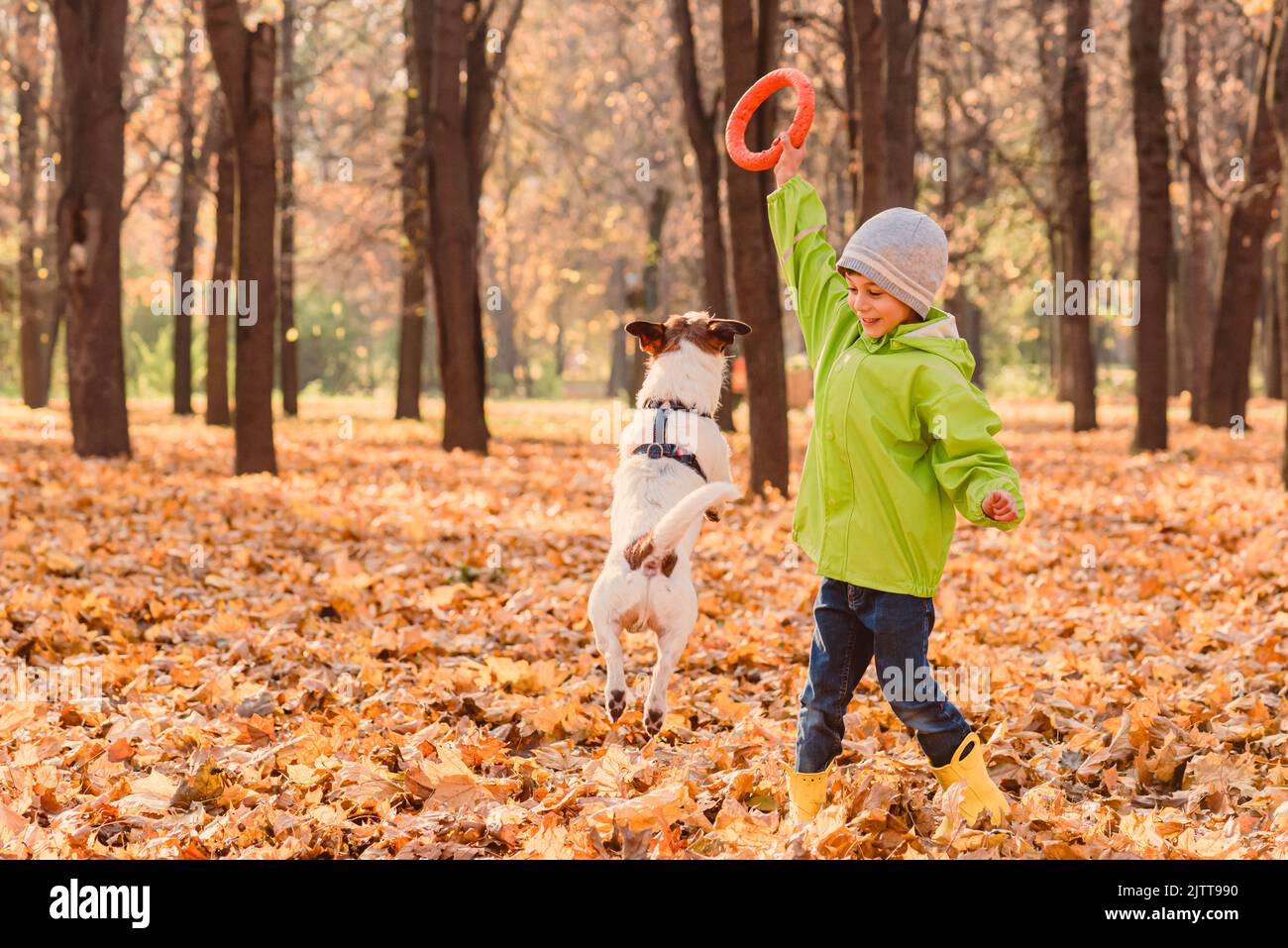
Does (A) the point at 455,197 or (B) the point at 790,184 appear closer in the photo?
(B) the point at 790,184

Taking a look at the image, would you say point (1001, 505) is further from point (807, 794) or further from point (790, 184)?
point (790, 184)

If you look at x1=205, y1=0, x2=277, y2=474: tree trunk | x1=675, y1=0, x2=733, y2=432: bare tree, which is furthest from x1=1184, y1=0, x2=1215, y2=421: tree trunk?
x1=205, y1=0, x2=277, y2=474: tree trunk

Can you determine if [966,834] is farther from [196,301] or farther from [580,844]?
[196,301]

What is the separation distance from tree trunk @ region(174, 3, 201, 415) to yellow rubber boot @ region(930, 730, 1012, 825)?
19.4m

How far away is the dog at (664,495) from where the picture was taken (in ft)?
14.4

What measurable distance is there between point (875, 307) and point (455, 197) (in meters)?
13.1

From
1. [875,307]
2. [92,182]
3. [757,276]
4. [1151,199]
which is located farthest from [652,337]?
[1151,199]

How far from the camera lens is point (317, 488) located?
12.8 m

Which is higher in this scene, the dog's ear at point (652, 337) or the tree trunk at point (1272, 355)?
the tree trunk at point (1272, 355)

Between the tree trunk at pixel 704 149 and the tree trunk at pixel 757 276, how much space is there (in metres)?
0.82

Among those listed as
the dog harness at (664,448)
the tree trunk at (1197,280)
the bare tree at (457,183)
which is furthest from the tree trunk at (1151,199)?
the dog harness at (664,448)

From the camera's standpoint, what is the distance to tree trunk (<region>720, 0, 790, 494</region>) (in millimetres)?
11266

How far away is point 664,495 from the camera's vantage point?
4480 mm

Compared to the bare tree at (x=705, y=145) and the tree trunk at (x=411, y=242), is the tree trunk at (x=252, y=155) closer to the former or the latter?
the bare tree at (x=705, y=145)
